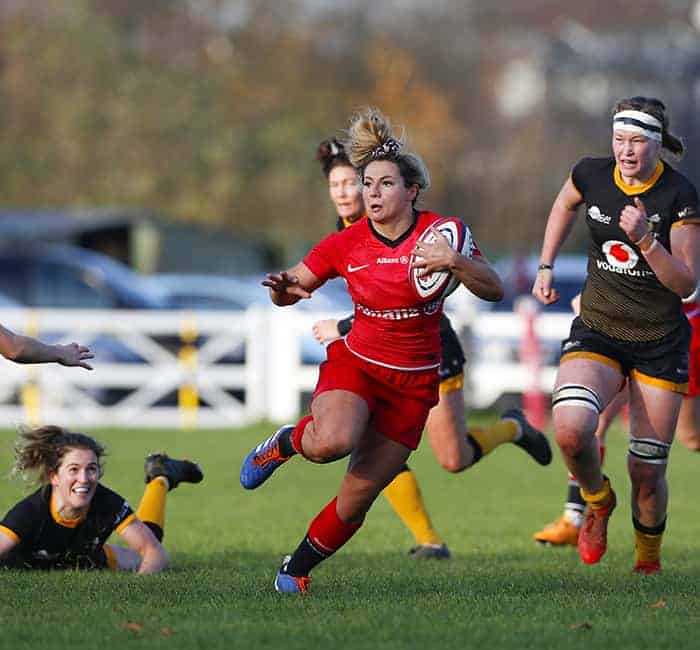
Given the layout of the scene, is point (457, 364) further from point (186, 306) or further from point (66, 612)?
point (186, 306)

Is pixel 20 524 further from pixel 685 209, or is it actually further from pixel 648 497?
pixel 685 209

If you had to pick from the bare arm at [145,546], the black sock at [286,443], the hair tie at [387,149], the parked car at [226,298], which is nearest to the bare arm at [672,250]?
the hair tie at [387,149]

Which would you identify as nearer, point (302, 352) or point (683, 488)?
point (683, 488)

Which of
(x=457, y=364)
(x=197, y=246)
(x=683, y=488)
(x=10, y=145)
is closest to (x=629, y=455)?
(x=457, y=364)

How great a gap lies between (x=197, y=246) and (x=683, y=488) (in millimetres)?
22229

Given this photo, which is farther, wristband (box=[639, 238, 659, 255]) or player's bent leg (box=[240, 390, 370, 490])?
wristband (box=[639, 238, 659, 255])

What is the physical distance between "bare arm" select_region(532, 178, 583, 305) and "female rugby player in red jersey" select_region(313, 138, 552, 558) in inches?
28.1

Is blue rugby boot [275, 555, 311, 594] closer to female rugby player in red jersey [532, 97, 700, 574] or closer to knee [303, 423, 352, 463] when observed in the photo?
knee [303, 423, 352, 463]

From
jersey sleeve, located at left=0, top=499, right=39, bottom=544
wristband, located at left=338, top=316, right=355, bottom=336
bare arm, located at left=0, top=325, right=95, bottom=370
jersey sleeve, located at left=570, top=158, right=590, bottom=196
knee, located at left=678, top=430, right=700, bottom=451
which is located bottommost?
jersey sleeve, located at left=0, top=499, right=39, bottom=544

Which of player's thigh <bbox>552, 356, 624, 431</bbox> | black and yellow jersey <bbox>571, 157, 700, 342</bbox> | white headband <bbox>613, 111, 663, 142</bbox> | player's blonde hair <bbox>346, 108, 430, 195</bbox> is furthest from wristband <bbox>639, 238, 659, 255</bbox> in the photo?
player's blonde hair <bbox>346, 108, 430, 195</bbox>

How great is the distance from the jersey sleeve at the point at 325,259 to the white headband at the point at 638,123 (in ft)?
5.27

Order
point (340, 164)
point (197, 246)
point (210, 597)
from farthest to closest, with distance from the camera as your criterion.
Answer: point (197, 246) → point (340, 164) → point (210, 597)

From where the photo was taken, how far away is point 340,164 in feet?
31.6

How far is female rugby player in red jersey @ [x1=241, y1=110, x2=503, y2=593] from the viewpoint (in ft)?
25.5
